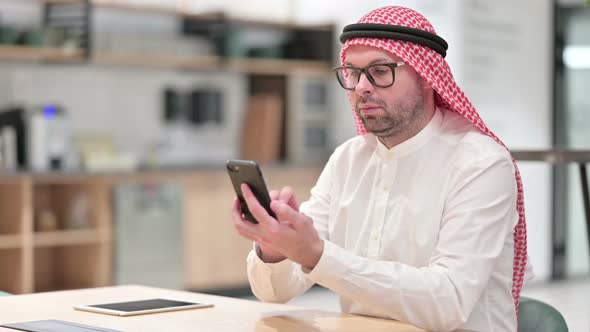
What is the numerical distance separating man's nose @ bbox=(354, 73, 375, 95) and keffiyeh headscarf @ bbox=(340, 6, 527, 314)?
8 centimetres

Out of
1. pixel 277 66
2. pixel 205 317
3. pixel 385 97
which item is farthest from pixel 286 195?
pixel 277 66

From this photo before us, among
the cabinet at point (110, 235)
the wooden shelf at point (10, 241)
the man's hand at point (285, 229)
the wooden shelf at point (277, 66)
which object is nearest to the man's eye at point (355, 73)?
the man's hand at point (285, 229)

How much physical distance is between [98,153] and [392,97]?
518 centimetres

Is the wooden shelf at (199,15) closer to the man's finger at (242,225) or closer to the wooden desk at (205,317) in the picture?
the wooden desk at (205,317)

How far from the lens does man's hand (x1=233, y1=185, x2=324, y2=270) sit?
1.94 meters

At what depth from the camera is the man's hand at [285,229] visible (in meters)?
1.94

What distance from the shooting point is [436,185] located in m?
2.34

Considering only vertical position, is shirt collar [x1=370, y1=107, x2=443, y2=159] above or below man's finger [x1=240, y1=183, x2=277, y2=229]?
above

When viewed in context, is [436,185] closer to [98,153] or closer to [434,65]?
[434,65]

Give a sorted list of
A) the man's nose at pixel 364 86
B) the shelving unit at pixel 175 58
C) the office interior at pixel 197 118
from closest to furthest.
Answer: the man's nose at pixel 364 86, the office interior at pixel 197 118, the shelving unit at pixel 175 58

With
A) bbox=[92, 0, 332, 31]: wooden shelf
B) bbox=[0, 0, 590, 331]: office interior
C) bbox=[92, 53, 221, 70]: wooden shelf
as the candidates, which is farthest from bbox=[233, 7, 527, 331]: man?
bbox=[92, 0, 332, 31]: wooden shelf

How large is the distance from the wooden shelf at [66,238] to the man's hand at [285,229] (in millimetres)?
4739

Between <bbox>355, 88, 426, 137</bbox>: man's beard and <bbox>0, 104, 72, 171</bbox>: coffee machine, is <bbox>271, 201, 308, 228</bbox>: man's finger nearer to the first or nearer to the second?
<bbox>355, 88, 426, 137</bbox>: man's beard

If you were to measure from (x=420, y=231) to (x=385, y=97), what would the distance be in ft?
1.02
